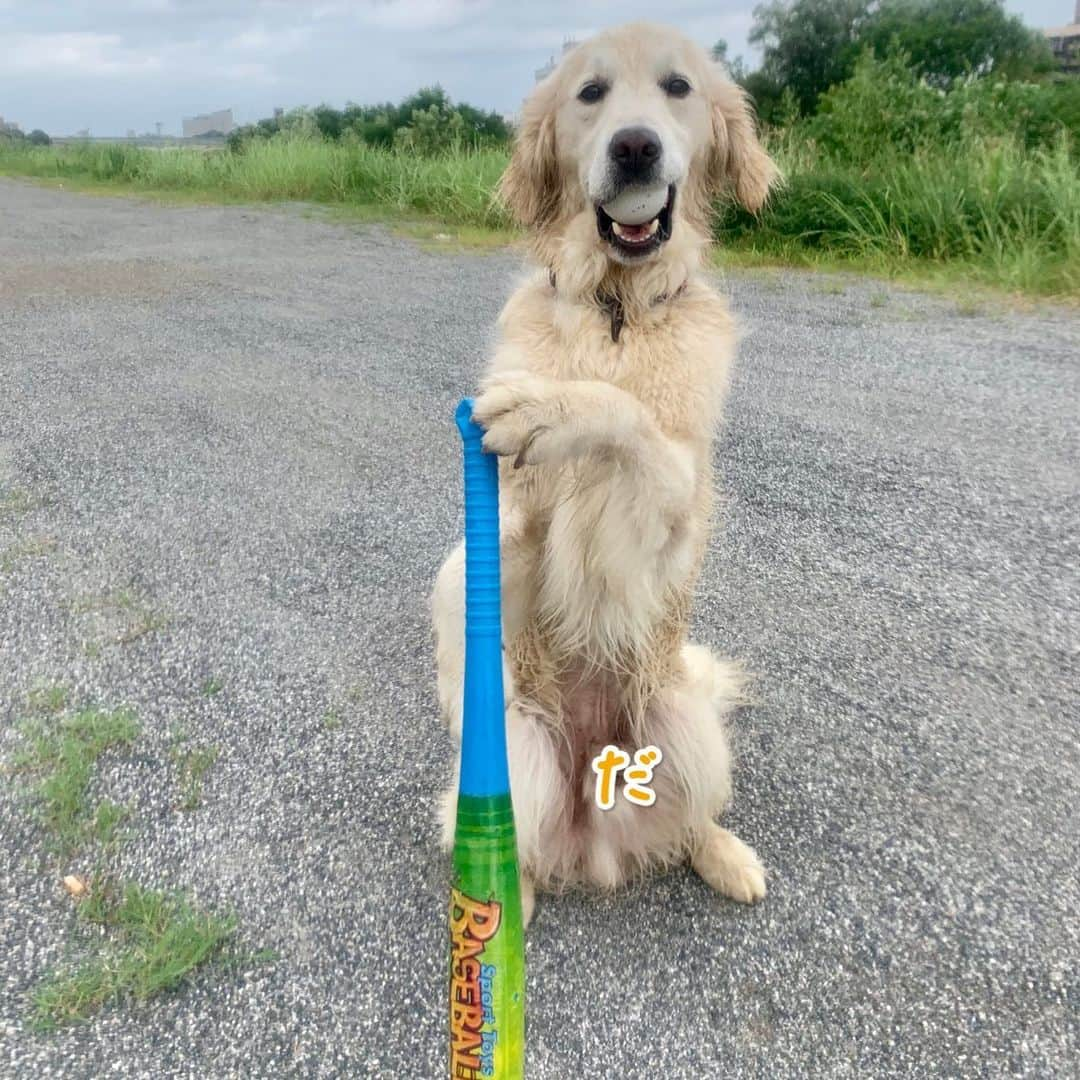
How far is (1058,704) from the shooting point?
108 inches

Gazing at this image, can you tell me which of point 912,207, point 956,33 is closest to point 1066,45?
point 956,33

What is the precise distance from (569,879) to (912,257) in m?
8.05

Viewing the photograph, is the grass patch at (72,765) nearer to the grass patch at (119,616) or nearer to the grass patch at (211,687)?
the grass patch at (211,687)

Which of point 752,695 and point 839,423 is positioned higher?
point 839,423

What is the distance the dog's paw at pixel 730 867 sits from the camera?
210 cm

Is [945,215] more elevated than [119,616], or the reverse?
[945,215]

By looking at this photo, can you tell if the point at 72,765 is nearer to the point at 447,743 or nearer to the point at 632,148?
the point at 447,743

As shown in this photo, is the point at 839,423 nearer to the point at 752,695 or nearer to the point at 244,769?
the point at 752,695

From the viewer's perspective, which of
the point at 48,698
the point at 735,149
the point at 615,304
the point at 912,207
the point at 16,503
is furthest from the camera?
the point at 912,207

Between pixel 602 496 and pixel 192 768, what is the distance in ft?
4.63

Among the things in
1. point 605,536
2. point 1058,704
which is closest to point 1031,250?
point 1058,704

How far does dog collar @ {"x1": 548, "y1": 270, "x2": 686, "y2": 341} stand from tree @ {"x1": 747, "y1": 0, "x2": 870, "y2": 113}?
20.5m

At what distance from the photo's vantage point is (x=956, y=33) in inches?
901

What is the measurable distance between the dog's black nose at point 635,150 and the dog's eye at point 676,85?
31 cm
